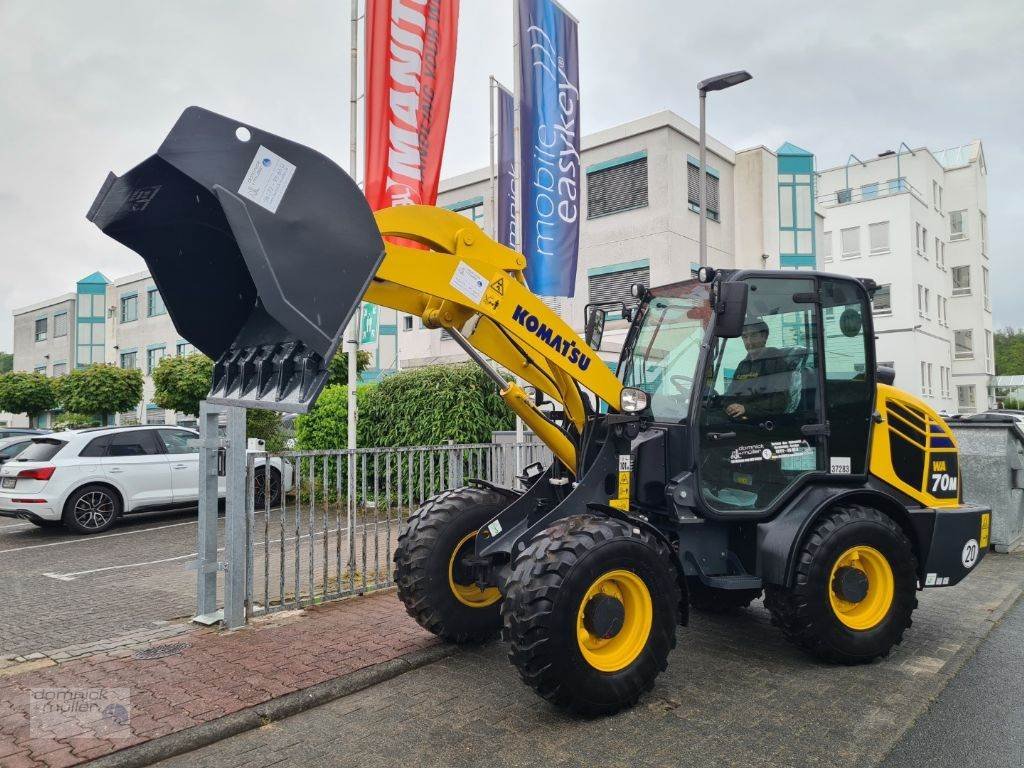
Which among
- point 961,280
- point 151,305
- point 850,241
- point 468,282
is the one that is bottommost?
point 468,282

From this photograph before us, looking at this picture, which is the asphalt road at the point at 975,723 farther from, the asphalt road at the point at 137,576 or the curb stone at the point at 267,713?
the asphalt road at the point at 137,576

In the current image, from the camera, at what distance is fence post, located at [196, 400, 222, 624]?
577 cm

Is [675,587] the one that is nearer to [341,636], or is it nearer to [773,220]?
[341,636]

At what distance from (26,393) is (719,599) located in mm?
37841

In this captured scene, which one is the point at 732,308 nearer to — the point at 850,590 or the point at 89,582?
the point at 850,590

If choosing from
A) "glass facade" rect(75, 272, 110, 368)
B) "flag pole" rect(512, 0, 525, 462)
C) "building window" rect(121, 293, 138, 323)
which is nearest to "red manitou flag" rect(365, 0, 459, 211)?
"flag pole" rect(512, 0, 525, 462)

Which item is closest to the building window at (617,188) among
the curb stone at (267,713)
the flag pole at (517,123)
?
the flag pole at (517,123)

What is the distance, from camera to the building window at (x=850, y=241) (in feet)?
120

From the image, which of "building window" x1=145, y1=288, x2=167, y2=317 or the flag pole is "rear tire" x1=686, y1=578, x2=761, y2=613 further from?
"building window" x1=145, y1=288, x2=167, y2=317

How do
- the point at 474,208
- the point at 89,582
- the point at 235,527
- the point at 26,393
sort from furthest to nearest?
1. the point at 26,393
2. the point at 474,208
3. the point at 89,582
4. the point at 235,527

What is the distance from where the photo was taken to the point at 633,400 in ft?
15.0

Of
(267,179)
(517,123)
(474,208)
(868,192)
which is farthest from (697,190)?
(868,192)


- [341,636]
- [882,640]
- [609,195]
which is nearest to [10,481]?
[341,636]

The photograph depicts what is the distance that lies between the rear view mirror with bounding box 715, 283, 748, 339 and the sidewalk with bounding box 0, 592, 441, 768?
111 inches
